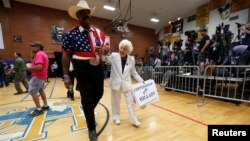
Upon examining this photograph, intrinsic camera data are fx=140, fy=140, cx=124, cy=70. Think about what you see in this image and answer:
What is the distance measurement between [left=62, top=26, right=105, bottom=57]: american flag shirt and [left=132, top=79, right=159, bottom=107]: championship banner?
1101 millimetres

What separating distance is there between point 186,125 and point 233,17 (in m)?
8.30

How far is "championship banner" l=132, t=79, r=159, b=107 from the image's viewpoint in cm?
247

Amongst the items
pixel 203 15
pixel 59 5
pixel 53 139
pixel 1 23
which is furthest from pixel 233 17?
pixel 1 23

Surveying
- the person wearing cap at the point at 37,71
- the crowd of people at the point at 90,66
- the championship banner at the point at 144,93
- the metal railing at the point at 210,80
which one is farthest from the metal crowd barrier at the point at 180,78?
the person wearing cap at the point at 37,71

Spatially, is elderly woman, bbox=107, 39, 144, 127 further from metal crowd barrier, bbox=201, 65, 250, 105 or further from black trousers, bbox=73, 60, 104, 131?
metal crowd barrier, bbox=201, 65, 250, 105

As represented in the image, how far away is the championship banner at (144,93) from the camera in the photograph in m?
2.47

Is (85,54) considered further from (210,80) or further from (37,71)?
(210,80)

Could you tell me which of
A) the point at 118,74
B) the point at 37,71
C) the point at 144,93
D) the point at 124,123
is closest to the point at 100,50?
the point at 118,74

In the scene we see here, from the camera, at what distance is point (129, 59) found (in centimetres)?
239

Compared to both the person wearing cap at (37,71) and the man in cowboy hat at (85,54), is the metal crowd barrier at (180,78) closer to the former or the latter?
the man in cowboy hat at (85,54)

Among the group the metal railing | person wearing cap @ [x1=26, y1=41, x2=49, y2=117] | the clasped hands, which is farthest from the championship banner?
person wearing cap @ [x1=26, y1=41, x2=49, y2=117]

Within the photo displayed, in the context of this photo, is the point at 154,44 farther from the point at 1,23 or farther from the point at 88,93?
the point at 88,93

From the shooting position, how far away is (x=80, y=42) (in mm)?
1689

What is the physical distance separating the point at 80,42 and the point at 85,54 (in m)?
0.15
